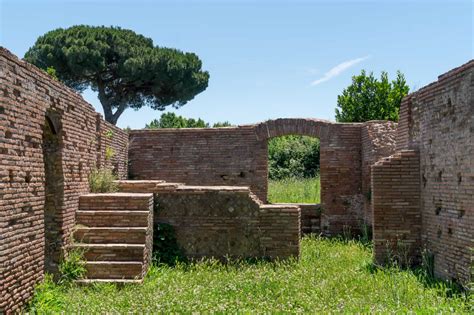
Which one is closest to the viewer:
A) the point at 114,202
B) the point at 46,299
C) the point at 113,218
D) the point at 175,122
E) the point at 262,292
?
the point at 46,299

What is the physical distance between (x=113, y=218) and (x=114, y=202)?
0.34 m

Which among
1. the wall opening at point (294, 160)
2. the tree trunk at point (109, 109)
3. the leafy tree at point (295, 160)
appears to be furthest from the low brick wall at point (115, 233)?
the tree trunk at point (109, 109)

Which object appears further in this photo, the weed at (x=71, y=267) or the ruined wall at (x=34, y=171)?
the weed at (x=71, y=267)

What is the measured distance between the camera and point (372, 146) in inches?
457

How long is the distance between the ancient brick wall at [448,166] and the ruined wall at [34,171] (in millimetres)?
5739

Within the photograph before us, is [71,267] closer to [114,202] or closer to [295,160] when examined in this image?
[114,202]

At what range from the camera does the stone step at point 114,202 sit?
8.09m

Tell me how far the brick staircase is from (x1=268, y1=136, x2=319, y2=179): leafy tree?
14377mm

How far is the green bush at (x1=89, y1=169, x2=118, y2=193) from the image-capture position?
893 cm

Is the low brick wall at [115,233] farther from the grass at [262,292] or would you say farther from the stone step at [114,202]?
the grass at [262,292]

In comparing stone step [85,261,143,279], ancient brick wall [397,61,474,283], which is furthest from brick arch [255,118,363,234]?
stone step [85,261,143,279]

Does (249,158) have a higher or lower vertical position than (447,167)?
higher

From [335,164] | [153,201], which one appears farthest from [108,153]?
[335,164]

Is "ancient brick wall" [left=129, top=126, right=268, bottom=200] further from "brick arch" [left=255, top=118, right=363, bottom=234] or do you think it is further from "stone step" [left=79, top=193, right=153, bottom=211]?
"stone step" [left=79, top=193, right=153, bottom=211]
